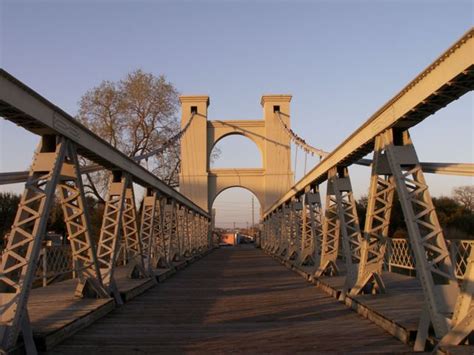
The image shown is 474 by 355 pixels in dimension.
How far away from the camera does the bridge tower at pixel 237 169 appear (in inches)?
1511

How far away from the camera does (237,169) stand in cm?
3975

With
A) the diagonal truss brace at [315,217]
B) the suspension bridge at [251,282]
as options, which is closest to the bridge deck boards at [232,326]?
the suspension bridge at [251,282]

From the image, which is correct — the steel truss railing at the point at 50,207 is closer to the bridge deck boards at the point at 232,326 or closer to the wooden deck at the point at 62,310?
the wooden deck at the point at 62,310

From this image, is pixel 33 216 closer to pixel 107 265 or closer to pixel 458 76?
pixel 107 265

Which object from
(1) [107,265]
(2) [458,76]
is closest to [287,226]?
(1) [107,265]

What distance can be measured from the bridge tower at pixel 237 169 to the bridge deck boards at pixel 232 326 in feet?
93.2

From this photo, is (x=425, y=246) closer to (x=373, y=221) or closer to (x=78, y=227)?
(x=373, y=221)

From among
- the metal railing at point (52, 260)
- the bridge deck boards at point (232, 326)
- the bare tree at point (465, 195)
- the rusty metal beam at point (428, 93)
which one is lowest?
the bridge deck boards at point (232, 326)

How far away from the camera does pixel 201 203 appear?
37906 mm

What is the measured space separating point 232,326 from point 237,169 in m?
33.4

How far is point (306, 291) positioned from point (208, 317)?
3302mm

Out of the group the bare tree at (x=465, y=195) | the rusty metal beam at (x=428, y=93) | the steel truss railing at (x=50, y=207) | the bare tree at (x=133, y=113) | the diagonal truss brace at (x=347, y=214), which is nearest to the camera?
the rusty metal beam at (x=428, y=93)

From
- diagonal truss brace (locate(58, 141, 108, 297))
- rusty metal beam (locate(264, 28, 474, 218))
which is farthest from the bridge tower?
rusty metal beam (locate(264, 28, 474, 218))

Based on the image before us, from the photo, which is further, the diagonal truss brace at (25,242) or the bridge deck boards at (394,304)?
the bridge deck boards at (394,304)
